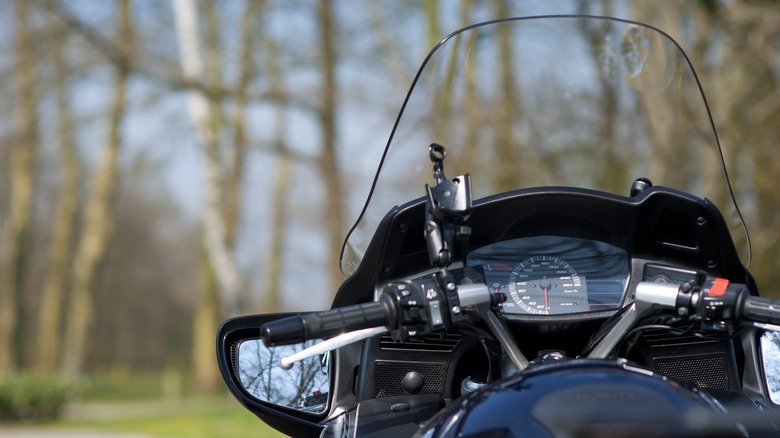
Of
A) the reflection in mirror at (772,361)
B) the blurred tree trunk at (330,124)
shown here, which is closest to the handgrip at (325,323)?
the reflection in mirror at (772,361)

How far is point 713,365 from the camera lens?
176cm

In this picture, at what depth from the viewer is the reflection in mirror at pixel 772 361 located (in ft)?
5.66

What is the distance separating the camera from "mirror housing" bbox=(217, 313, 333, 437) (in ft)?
5.92

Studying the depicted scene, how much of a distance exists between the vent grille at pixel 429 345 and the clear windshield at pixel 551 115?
221 millimetres

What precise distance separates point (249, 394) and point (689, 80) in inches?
55.1

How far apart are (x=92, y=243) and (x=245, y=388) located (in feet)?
75.7

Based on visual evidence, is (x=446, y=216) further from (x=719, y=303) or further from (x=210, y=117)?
(x=210, y=117)

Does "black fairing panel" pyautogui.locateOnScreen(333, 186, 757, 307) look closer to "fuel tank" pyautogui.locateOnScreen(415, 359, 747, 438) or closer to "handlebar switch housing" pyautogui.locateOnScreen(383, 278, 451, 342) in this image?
"handlebar switch housing" pyautogui.locateOnScreen(383, 278, 451, 342)

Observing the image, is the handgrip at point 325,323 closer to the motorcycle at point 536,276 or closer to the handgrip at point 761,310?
the motorcycle at point 536,276

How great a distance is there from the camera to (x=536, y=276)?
1748mm

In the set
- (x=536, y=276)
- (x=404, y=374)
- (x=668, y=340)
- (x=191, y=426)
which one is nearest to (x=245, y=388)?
(x=404, y=374)

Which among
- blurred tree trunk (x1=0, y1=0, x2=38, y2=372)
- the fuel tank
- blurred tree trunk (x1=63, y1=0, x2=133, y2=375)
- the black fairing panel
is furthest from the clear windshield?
blurred tree trunk (x1=0, y1=0, x2=38, y2=372)

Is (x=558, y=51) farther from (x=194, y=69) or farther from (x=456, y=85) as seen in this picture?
(x=194, y=69)

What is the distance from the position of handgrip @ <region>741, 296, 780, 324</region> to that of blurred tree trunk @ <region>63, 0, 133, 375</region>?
18506mm
